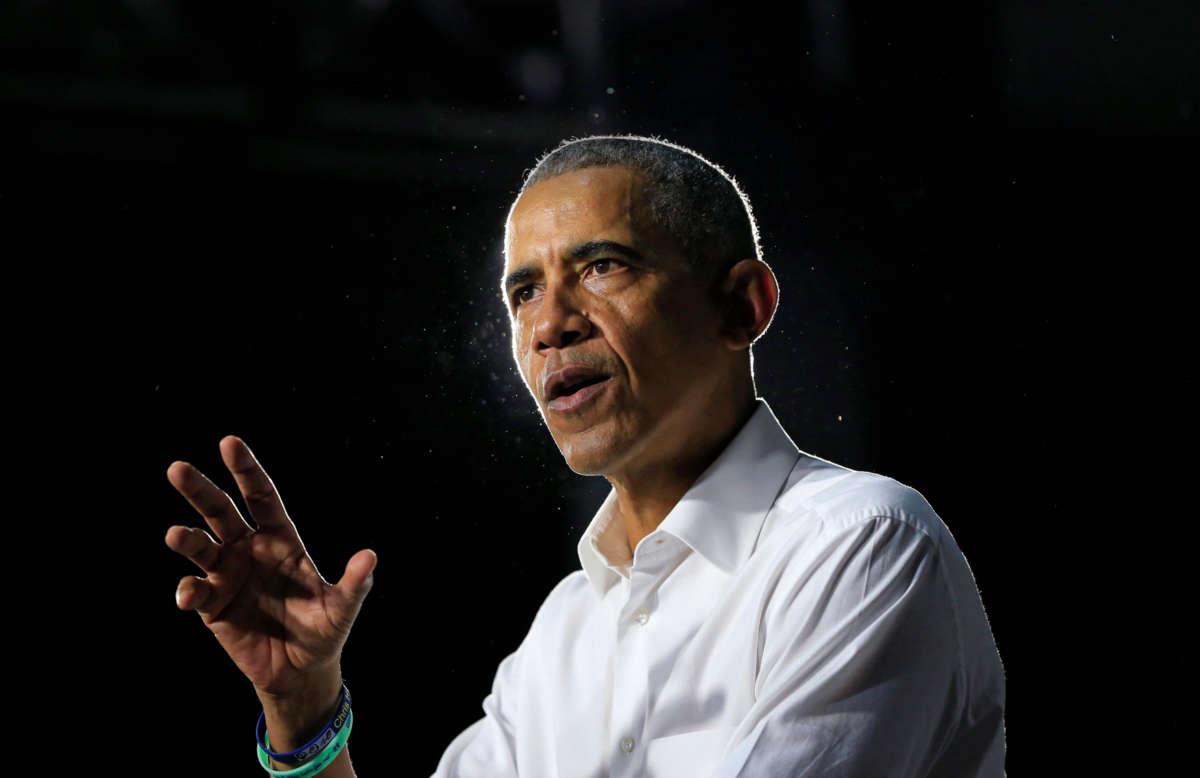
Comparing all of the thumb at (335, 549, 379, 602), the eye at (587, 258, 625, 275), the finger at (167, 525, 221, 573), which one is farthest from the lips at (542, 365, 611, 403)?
the finger at (167, 525, 221, 573)

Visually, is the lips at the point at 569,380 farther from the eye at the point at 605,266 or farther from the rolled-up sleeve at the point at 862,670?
the rolled-up sleeve at the point at 862,670

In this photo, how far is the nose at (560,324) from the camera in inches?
50.5

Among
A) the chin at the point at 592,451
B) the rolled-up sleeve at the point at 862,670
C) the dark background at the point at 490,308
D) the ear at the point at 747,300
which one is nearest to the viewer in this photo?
the rolled-up sleeve at the point at 862,670

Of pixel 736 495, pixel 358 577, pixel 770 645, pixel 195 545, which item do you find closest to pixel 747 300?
pixel 736 495

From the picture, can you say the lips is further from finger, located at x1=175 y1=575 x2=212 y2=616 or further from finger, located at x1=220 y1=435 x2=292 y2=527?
finger, located at x1=175 y1=575 x2=212 y2=616

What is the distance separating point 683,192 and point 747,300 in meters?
0.15

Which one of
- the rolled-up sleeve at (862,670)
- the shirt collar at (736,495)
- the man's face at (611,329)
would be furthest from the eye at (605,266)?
the rolled-up sleeve at (862,670)

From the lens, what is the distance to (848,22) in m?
1.96

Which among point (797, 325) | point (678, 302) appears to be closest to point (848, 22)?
point (797, 325)

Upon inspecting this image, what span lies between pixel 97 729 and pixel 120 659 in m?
0.14

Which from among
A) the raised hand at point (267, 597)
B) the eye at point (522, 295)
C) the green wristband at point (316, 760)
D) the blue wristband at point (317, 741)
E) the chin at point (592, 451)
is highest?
the eye at point (522, 295)

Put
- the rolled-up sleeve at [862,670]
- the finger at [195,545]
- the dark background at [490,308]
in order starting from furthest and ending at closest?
the dark background at [490,308], the finger at [195,545], the rolled-up sleeve at [862,670]

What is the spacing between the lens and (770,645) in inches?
43.1

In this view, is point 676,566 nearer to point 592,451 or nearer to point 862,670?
point 592,451
